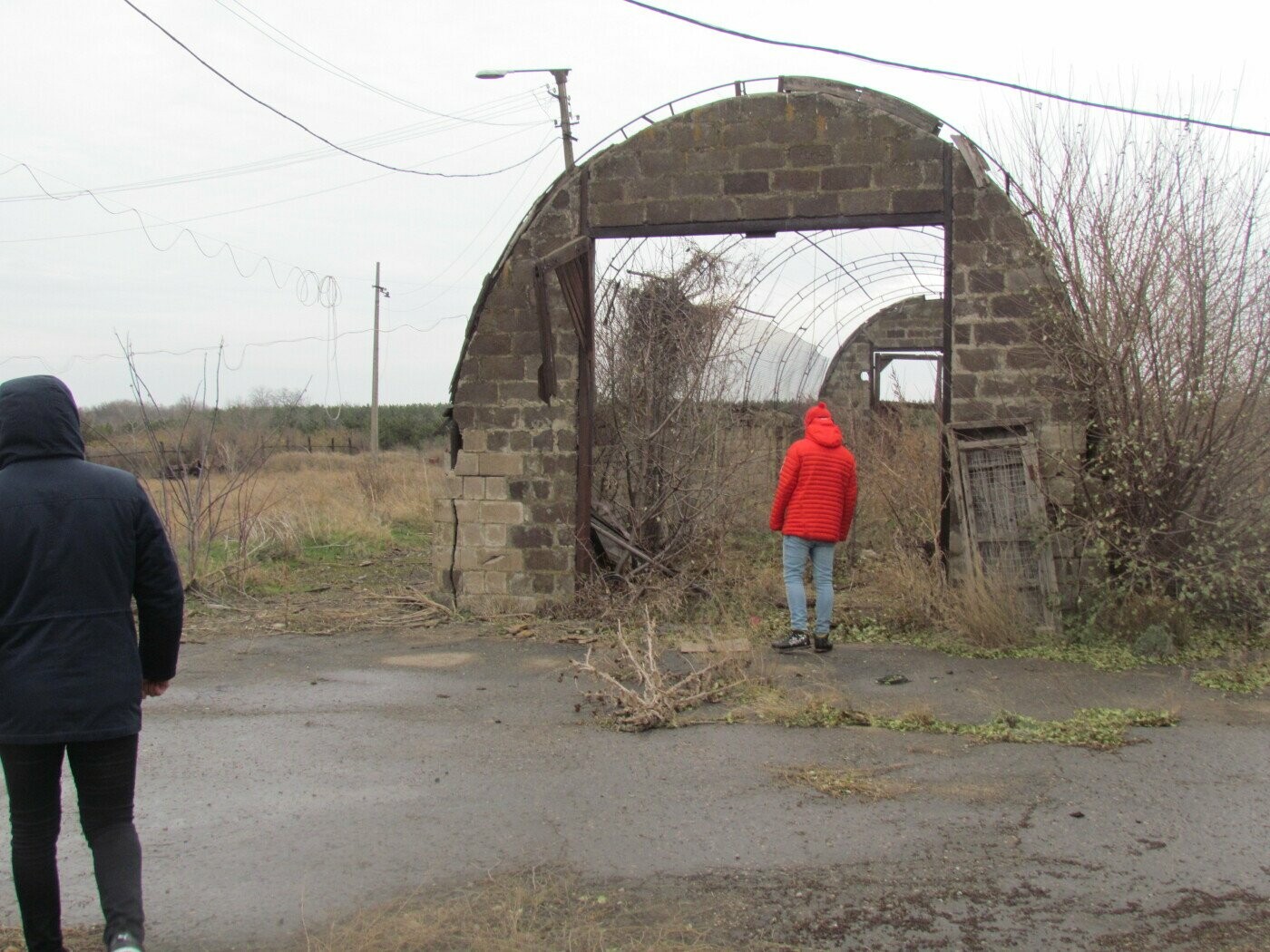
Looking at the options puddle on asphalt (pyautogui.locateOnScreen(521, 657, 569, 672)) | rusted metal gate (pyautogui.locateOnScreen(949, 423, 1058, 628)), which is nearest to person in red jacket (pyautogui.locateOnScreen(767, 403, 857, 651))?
rusted metal gate (pyautogui.locateOnScreen(949, 423, 1058, 628))

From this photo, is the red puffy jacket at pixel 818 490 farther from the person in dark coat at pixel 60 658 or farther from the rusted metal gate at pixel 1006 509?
the person in dark coat at pixel 60 658

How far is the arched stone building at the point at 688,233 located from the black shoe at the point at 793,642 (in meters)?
1.58

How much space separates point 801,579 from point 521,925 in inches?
202

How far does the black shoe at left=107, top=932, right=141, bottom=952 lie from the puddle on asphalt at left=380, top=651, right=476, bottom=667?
511cm

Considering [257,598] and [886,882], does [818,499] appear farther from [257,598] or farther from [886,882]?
[257,598]

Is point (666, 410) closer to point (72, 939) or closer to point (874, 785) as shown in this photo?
point (874, 785)

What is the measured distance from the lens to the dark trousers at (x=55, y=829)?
358 centimetres

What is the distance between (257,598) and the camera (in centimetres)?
1188

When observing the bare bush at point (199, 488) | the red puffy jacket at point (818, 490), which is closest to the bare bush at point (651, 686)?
the red puffy jacket at point (818, 490)

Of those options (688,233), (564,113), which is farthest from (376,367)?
(688,233)

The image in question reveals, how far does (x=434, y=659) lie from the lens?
8906 mm

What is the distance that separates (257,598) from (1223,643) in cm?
902

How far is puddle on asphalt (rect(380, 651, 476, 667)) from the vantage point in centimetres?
871

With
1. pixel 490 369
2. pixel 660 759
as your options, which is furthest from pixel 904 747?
pixel 490 369
